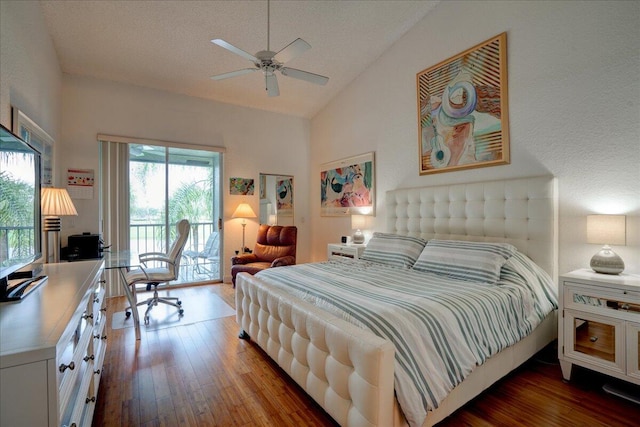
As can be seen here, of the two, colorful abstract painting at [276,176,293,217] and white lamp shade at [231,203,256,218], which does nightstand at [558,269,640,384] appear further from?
colorful abstract painting at [276,176,293,217]

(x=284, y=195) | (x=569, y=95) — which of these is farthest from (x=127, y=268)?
(x=569, y=95)

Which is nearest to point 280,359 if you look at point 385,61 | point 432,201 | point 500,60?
point 432,201

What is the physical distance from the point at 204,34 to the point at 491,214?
3.70 m

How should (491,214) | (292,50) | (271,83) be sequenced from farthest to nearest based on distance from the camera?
1. (491,214)
2. (271,83)
3. (292,50)

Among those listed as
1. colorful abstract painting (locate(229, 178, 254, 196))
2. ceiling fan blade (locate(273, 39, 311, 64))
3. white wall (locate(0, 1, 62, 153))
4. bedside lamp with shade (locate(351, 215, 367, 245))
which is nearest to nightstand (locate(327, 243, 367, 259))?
bedside lamp with shade (locate(351, 215, 367, 245))

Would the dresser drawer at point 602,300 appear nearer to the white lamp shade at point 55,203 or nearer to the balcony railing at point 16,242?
the balcony railing at point 16,242

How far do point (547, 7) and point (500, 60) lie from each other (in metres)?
0.48

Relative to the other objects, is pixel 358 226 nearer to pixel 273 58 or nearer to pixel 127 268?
pixel 273 58

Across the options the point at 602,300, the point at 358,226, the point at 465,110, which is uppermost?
the point at 465,110

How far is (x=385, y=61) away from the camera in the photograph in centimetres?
424

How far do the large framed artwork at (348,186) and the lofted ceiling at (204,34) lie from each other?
55.5 inches

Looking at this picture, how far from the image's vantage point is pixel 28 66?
2568 mm

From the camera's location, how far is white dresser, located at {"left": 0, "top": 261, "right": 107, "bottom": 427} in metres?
0.83

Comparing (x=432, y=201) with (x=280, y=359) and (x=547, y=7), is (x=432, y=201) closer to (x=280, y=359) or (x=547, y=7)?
(x=547, y=7)
